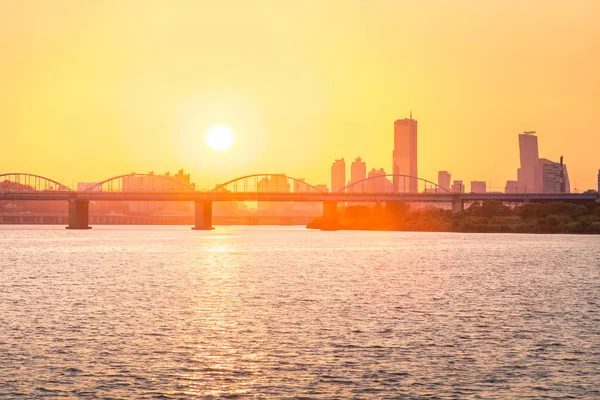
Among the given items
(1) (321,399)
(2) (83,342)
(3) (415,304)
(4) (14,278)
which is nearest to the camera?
(1) (321,399)

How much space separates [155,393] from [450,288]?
42.5m

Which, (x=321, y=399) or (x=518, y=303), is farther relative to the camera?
(x=518, y=303)

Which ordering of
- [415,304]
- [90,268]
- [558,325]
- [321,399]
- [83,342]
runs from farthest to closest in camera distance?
[90,268] < [415,304] < [558,325] < [83,342] < [321,399]

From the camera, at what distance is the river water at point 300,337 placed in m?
29.7

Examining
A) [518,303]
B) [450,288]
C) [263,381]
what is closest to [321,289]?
[450,288]

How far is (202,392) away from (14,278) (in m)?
53.5

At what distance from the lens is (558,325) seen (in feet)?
146

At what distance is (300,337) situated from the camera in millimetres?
39906

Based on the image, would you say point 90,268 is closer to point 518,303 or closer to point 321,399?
point 518,303

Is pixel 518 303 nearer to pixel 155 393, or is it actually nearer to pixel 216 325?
pixel 216 325

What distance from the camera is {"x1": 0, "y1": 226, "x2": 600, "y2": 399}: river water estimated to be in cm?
2972

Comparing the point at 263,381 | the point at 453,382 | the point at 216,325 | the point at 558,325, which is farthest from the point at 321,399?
the point at 558,325

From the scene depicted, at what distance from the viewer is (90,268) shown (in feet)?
307

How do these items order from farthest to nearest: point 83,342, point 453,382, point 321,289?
point 321,289, point 83,342, point 453,382
